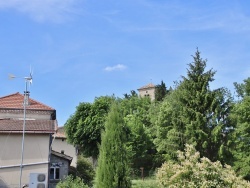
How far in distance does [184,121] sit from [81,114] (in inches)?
588

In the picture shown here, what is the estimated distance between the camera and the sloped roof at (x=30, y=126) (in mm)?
26219

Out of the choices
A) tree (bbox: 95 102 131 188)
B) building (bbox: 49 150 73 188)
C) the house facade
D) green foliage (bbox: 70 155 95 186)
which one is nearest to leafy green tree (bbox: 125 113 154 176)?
green foliage (bbox: 70 155 95 186)

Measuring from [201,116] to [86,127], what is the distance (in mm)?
14448

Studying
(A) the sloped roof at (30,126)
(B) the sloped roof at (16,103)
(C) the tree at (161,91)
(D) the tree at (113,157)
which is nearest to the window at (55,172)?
(B) the sloped roof at (16,103)

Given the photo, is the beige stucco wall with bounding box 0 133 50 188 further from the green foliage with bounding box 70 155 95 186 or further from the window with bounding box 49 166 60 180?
the green foliage with bounding box 70 155 95 186

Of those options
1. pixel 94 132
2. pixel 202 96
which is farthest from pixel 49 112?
pixel 202 96

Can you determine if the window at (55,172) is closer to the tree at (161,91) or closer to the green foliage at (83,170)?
the green foliage at (83,170)

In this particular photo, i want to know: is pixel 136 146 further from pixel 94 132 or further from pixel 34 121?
pixel 34 121

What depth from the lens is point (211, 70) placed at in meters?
27.3

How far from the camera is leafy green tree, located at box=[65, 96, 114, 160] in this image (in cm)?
3666

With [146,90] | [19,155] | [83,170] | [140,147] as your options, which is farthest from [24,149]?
[146,90]

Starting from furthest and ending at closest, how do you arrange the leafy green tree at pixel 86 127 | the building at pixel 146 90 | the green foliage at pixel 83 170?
the building at pixel 146 90 < the leafy green tree at pixel 86 127 < the green foliage at pixel 83 170

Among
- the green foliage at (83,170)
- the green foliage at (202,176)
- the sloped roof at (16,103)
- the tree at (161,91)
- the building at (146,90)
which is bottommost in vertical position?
the green foliage at (202,176)

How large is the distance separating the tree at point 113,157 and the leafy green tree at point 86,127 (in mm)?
22687
